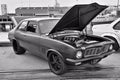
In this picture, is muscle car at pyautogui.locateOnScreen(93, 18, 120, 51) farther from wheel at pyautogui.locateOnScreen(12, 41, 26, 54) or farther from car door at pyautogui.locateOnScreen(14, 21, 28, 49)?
wheel at pyautogui.locateOnScreen(12, 41, 26, 54)

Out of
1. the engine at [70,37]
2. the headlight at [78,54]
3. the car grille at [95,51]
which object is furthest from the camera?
the engine at [70,37]

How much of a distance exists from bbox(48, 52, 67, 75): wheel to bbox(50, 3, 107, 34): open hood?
672 millimetres

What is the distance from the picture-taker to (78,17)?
4.05 m

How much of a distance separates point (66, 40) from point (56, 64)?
70 cm

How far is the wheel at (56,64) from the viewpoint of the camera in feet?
11.3

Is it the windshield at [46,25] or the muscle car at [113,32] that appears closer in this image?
the windshield at [46,25]

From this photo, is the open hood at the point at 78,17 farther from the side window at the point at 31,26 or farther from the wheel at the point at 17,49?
the wheel at the point at 17,49

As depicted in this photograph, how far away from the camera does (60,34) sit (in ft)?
13.2

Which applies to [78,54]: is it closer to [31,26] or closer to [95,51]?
[95,51]

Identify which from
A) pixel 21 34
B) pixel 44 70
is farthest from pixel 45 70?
pixel 21 34

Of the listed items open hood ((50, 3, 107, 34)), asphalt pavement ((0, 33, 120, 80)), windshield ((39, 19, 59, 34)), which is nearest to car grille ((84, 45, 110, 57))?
asphalt pavement ((0, 33, 120, 80))

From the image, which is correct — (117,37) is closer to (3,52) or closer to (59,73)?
(59,73)

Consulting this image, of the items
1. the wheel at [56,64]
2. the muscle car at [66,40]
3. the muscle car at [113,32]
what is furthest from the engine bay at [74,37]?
the muscle car at [113,32]

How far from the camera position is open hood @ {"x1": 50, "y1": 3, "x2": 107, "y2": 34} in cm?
350
